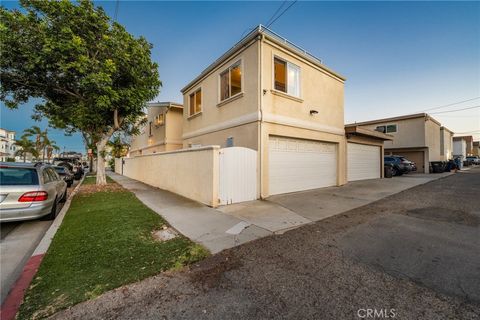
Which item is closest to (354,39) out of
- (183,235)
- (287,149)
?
(287,149)

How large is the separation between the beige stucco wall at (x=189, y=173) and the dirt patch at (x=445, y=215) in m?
6.11

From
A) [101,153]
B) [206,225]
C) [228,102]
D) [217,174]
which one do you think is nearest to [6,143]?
[101,153]

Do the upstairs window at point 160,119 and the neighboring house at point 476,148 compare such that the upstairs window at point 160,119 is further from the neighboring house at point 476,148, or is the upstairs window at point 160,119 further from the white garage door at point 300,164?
the neighboring house at point 476,148

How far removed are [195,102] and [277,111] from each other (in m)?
6.54

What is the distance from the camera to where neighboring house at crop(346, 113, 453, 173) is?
21.1 m

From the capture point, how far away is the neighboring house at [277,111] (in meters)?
8.26

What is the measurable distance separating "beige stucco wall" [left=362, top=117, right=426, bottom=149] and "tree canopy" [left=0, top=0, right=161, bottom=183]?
25085 millimetres

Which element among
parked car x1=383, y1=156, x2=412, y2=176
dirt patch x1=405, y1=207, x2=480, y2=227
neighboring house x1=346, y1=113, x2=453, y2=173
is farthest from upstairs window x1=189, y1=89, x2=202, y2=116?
neighboring house x1=346, y1=113, x2=453, y2=173

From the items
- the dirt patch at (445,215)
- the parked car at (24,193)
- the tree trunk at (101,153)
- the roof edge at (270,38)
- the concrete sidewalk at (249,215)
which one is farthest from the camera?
the tree trunk at (101,153)

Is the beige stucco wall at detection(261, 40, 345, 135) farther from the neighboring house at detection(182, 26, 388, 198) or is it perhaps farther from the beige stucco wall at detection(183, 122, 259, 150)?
the beige stucco wall at detection(183, 122, 259, 150)

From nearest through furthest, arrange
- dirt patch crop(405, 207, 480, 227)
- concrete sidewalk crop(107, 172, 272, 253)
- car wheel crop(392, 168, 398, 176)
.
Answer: concrete sidewalk crop(107, 172, 272, 253) → dirt patch crop(405, 207, 480, 227) → car wheel crop(392, 168, 398, 176)

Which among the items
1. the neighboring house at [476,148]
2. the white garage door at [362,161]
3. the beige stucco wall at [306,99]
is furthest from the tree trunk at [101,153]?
the neighboring house at [476,148]

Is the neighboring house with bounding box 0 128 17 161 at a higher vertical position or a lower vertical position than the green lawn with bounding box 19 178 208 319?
higher

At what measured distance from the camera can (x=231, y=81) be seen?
9875 millimetres
